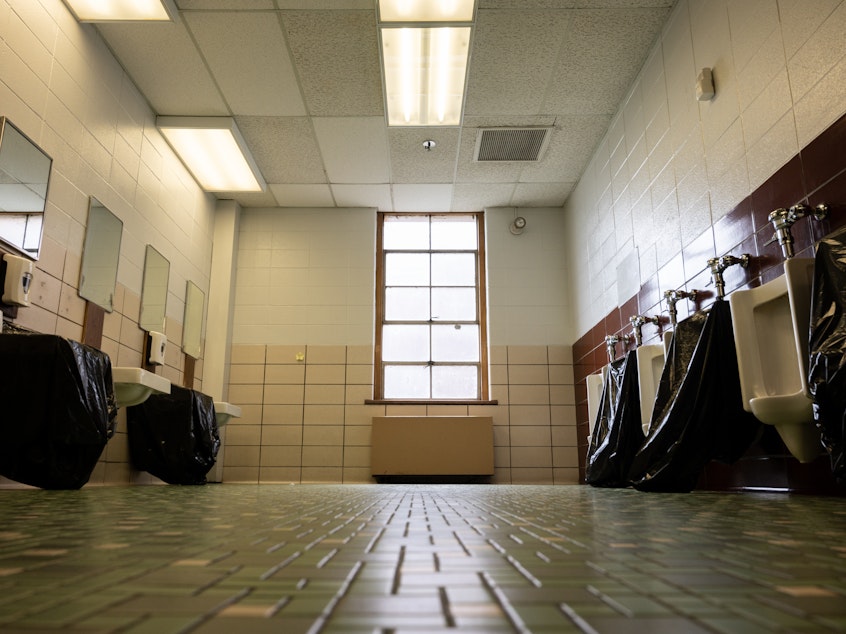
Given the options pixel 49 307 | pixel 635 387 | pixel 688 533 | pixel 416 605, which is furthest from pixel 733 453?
pixel 49 307

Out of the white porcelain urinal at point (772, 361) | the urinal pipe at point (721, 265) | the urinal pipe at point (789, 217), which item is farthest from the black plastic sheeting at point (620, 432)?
the urinal pipe at point (789, 217)

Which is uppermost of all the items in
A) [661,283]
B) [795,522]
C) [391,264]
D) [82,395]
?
[391,264]

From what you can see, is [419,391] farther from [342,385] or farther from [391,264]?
[391,264]

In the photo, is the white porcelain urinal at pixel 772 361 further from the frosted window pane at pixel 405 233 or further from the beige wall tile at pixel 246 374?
the beige wall tile at pixel 246 374

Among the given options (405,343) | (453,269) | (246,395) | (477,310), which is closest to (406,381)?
(405,343)

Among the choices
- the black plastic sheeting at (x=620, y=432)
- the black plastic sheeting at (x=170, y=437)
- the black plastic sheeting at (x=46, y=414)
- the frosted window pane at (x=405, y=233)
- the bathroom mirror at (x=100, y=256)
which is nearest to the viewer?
the black plastic sheeting at (x=46, y=414)

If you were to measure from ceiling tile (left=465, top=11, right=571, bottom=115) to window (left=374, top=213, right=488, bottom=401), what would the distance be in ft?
6.91

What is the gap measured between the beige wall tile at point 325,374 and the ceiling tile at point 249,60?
2499 millimetres

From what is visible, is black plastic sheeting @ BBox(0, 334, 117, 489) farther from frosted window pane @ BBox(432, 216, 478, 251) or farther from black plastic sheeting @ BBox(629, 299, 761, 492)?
frosted window pane @ BBox(432, 216, 478, 251)

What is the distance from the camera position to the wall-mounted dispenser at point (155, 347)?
4.62 meters

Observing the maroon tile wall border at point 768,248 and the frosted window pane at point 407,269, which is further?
the frosted window pane at point 407,269

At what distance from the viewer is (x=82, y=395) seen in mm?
2643

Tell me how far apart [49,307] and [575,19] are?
3.60 meters

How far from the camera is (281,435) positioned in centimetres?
601
